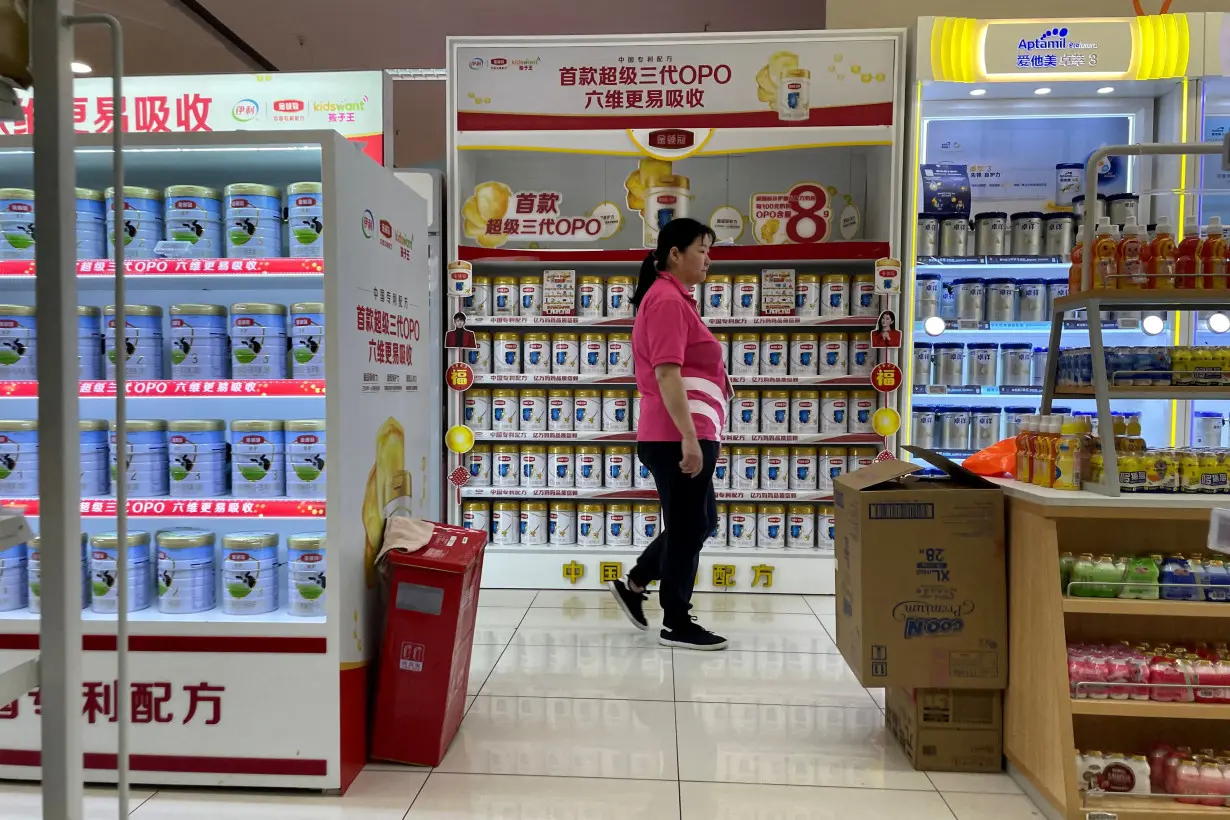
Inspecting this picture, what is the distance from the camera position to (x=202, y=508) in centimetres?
231

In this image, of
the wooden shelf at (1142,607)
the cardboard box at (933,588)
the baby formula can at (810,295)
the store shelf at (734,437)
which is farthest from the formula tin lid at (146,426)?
the baby formula can at (810,295)

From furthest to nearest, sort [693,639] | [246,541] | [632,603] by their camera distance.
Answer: [632,603] → [693,639] → [246,541]

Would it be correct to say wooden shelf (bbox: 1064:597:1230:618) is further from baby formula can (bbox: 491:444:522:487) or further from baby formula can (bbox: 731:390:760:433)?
baby formula can (bbox: 491:444:522:487)

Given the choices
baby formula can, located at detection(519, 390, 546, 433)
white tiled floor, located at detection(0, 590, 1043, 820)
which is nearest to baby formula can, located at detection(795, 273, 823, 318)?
baby formula can, located at detection(519, 390, 546, 433)

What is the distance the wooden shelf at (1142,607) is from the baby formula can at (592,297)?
9.38ft

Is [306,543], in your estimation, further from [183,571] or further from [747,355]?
[747,355]

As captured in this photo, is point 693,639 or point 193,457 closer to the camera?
point 193,457

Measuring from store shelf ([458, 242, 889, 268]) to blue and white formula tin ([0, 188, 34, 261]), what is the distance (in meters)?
2.27

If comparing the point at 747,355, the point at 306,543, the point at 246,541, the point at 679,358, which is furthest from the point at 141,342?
the point at 747,355

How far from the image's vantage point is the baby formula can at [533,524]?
448 cm

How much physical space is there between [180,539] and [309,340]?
0.68 metres

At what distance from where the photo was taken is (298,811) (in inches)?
Result: 86.9

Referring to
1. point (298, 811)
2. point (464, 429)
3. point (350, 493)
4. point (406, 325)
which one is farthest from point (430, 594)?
point (464, 429)

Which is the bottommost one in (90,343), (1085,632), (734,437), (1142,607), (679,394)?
(1085,632)
